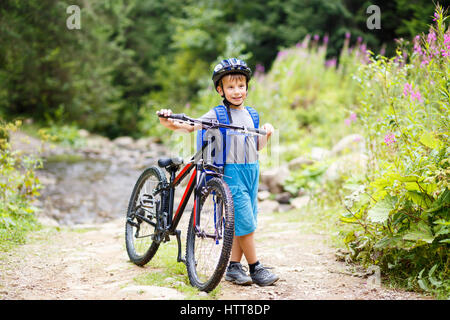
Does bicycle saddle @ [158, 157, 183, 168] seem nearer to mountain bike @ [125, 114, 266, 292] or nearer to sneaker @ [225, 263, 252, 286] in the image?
mountain bike @ [125, 114, 266, 292]

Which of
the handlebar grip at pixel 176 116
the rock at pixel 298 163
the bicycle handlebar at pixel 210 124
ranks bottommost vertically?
the rock at pixel 298 163

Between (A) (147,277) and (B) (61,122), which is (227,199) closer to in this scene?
(A) (147,277)

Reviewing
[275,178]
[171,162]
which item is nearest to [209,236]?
[171,162]

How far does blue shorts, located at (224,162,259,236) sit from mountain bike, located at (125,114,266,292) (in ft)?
0.31

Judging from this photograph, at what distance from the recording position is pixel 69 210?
278 inches

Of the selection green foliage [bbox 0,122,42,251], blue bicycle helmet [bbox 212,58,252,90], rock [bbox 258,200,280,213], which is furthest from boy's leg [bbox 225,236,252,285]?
rock [bbox 258,200,280,213]

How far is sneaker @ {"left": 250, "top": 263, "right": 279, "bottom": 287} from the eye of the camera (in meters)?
3.23

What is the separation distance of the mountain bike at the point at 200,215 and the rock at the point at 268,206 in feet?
9.62

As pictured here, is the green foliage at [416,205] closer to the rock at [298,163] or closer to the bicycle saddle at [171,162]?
the bicycle saddle at [171,162]

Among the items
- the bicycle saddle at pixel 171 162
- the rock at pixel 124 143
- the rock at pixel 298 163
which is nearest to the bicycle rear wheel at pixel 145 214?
the bicycle saddle at pixel 171 162

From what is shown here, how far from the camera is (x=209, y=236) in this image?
3.06 m

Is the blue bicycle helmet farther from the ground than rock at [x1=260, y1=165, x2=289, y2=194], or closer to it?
farther from the ground

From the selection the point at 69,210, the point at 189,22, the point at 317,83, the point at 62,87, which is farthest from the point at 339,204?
the point at 189,22

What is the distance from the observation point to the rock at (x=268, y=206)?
6473mm
